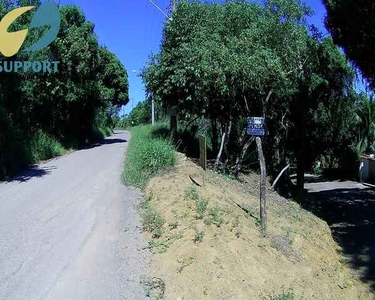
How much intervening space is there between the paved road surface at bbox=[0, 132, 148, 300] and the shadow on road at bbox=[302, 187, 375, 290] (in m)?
5.39

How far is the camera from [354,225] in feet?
52.8

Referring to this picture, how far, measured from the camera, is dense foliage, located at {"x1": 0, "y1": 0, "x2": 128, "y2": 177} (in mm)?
15656

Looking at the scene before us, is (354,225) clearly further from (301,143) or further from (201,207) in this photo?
(201,207)

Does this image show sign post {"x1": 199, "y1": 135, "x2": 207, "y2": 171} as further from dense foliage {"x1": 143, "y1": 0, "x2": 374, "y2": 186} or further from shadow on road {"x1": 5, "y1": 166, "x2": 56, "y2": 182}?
shadow on road {"x1": 5, "y1": 166, "x2": 56, "y2": 182}

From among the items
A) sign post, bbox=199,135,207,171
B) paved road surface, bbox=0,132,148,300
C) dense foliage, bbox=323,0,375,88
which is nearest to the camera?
paved road surface, bbox=0,132,148,300

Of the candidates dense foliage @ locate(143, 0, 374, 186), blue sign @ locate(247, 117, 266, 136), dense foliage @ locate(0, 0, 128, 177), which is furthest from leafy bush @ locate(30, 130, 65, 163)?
blue sign @ locate(247, 117, 266, 136)

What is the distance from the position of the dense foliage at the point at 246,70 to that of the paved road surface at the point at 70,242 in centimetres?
498

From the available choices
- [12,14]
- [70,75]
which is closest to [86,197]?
[12,14]

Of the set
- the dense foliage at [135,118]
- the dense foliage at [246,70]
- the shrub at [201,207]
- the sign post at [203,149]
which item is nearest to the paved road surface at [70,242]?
the shrub at [201,207]

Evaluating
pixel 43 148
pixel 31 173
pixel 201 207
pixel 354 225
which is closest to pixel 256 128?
pixel 201 207

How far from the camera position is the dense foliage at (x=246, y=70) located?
13656 mm

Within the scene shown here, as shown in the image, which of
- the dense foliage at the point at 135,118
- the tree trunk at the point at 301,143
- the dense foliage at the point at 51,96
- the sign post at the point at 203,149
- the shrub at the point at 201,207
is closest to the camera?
the shrub at the point at 201,207

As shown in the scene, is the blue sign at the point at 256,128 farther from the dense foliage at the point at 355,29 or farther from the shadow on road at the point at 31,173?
the shadow on road at the point at 31,173

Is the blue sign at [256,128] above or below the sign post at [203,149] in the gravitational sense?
above
